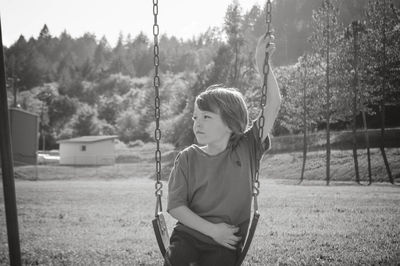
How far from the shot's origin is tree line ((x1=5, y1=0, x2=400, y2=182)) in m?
18.7

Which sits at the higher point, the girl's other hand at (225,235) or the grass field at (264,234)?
the girl's other hand at (225,235)

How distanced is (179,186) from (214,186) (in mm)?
266

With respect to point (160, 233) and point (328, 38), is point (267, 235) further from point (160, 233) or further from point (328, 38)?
point (328, 38)

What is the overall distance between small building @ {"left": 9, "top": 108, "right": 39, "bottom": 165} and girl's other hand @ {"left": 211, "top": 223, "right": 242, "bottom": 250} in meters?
42.5

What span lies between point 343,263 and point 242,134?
9.26ft

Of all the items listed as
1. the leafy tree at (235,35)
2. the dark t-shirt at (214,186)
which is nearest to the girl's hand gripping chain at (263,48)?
the dark t-shirt at (214,186)

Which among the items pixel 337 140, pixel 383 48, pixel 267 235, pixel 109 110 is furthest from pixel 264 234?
pixel 109 110

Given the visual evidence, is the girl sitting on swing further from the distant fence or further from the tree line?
the distant fence

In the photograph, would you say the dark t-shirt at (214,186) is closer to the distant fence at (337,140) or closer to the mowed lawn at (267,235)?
the mowed lawn at (267,235)

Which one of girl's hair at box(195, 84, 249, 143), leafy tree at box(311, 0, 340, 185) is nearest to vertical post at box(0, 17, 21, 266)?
girl's hair at box(195, 84, 249, 143)

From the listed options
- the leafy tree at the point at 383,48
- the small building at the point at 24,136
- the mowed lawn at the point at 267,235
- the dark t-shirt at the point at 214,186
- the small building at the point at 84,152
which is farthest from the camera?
the small building at the point at 84,152

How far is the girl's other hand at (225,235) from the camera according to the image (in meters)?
3.06

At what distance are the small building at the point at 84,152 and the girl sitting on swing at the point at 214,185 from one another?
4701 cm

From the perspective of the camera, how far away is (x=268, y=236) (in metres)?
7.42
